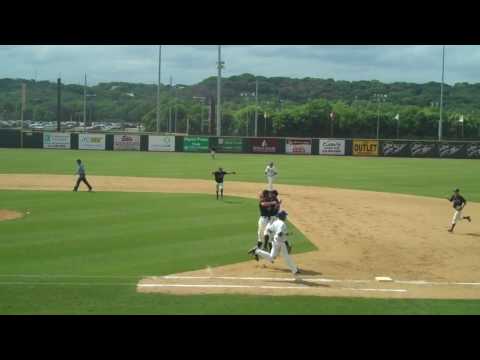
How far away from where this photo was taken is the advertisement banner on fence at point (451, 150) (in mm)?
67750

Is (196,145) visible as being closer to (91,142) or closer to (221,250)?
(91,142)

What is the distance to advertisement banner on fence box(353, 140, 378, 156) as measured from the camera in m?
67.8

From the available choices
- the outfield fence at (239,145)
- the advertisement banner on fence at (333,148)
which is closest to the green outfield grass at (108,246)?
the outfield fence at (239,145)

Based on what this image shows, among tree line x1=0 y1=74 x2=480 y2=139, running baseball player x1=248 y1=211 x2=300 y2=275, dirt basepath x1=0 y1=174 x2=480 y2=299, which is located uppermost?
tree line x1=0 y1=74 x2=480 y2=139

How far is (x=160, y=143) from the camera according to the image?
67.4 metres

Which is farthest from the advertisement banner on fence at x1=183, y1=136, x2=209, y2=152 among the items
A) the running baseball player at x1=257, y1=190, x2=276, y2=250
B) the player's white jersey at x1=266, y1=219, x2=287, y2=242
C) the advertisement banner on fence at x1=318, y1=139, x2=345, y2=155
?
the player's white jersey at x1=266, y1=219, x2=287, y2=242

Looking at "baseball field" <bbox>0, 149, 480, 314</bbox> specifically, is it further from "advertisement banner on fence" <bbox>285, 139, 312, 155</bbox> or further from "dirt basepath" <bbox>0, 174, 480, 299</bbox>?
"advertisement banner on fence" <bbox>285, 139, 312, 155</bbox>

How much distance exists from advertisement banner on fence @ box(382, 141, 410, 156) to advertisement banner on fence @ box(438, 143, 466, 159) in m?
3.93

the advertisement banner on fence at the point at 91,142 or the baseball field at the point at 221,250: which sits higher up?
the advertisement banner on fence at the point at 91,142

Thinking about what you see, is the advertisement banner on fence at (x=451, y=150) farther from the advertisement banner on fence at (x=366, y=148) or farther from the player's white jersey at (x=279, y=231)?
the player's white jersey at (x=279, y=231)

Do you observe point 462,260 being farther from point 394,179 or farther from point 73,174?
point 73,174

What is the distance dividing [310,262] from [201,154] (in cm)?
4996

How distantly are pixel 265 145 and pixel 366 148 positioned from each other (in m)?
11.5

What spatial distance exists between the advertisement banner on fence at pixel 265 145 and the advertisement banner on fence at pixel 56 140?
20.9 metres
